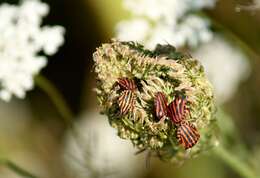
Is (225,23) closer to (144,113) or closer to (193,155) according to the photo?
(193,155)

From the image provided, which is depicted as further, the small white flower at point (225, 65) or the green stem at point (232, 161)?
the small white flower at point (225, 65)

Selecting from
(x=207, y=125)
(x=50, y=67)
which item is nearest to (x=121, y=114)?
(x=207, y=125)

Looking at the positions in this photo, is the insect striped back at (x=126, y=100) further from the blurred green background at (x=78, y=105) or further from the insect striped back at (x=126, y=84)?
the blurred green background at (x=78, y=105)

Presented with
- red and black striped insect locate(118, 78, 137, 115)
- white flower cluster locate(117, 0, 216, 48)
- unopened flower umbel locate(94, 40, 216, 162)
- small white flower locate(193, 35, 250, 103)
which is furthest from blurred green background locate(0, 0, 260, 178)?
red and black striped insect locate(118, 78, 137, 115)

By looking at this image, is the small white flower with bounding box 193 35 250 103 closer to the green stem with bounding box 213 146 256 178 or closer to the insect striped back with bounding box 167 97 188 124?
the green stem with bounding box 213 146 256 178

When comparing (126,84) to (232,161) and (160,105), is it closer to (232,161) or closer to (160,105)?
(160,105)

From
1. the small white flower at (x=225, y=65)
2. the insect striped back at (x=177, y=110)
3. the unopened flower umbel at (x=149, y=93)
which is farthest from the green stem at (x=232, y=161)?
the small white flower at (x=225, y=65)

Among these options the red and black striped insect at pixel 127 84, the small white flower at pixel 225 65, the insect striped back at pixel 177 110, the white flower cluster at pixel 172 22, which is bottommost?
the insect striped back at pixel 177 110
